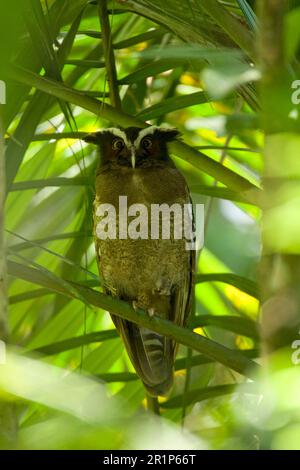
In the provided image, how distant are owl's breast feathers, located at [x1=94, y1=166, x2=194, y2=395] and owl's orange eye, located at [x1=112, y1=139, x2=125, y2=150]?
0.08m

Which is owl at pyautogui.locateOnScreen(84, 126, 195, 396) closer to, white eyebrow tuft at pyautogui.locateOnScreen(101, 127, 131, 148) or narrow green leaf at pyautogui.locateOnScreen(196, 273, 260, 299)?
white eyebrow tuft at pyautogui.locateOnScreen(101, 127, 131, 148)

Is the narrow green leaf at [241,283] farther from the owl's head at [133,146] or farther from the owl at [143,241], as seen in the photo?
the owl's head at [133,146]

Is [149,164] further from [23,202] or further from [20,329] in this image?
[20,329]

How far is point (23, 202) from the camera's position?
2.69 metres

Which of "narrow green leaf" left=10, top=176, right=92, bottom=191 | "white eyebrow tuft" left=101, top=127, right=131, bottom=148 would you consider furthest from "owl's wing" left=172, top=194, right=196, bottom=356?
"narrow green leaf" left=10, top=176, right=92, bottom=191

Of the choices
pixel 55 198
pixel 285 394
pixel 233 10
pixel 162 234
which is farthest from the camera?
pixel 162 234

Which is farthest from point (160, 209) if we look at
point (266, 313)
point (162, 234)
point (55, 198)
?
point (266, 313)

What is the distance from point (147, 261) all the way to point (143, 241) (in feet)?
0.27

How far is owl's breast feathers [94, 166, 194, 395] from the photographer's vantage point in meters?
2.98

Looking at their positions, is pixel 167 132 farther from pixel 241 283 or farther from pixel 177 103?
pixel 241 283

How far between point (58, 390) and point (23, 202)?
2.15 meters

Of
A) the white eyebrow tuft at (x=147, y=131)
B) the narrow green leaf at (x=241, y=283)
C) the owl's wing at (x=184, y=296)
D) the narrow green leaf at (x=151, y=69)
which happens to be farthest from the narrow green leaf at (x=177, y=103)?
the owl's wing at (x=184, y=296)

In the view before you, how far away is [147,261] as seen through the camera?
10.1 feet

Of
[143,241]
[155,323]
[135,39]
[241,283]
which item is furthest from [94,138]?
[155,323]
